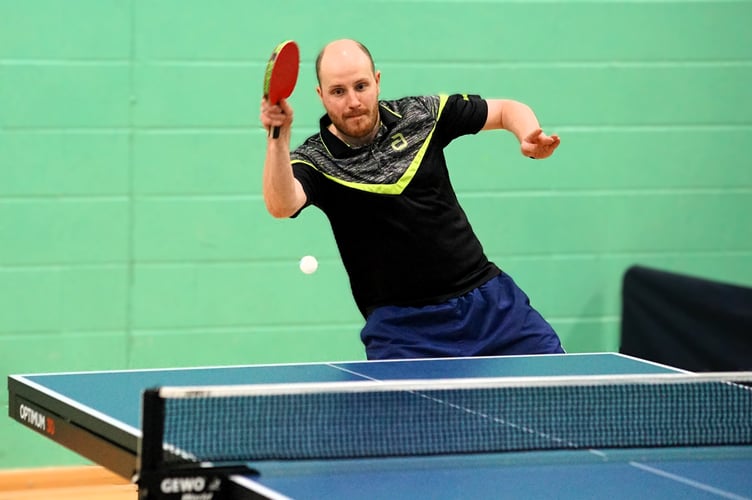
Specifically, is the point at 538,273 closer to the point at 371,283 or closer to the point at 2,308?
the point at 371,283

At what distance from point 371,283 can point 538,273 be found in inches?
78.4

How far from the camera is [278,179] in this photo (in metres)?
3.15

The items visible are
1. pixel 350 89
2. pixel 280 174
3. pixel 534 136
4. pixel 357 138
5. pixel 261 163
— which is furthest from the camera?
pixel 261 163

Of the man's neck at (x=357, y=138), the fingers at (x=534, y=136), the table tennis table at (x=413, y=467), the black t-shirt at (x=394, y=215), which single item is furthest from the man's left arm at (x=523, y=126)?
the table tennis table at (x=413, y=467)

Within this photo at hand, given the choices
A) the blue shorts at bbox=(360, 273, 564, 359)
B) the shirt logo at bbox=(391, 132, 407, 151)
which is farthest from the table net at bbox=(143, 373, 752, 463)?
the shirt logo at bbox=(391, 132, 407, 151)

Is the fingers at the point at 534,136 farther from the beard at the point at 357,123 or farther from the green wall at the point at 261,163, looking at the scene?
the green wall at the point at 261,163

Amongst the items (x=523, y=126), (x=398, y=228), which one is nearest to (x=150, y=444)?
(x=398, y=228)

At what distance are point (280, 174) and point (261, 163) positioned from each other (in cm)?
200

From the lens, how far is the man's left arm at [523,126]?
3396 millimetres

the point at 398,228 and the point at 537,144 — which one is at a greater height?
the point at 537,144

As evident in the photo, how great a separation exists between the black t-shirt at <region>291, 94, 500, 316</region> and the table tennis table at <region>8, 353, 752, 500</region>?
0.61 meters

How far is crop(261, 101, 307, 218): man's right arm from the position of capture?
2967 mm

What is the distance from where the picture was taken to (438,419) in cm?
259

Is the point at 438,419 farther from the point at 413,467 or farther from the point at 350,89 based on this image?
the point at 350,89
